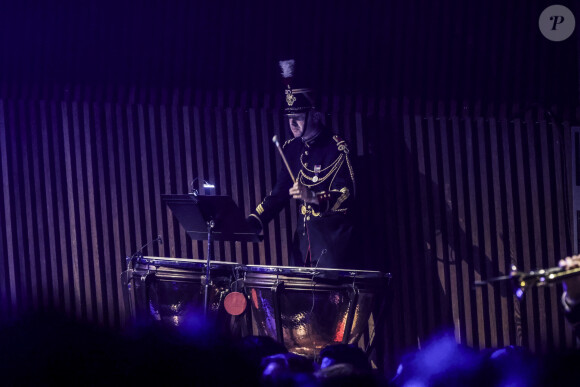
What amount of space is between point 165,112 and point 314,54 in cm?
150

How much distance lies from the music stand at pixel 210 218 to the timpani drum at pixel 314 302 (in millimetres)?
283

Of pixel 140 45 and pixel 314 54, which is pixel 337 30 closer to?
pixel 314 54

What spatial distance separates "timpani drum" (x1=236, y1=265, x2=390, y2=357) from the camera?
5.69 meters

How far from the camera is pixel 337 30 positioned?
6.98 metres

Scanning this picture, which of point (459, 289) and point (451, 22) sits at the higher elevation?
point (451, 22)

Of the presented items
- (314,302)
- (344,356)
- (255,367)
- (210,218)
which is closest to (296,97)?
(210,218)

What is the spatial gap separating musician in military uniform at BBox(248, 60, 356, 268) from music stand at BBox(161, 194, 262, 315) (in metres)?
0.54

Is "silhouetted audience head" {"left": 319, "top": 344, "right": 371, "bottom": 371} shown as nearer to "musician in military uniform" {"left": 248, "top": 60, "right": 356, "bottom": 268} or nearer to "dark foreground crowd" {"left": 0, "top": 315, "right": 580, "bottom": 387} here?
"dark foreground crowd" {"left": 0, "top": 315, "right": 580, "bottom": 387}

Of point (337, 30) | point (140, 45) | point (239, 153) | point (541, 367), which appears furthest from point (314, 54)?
point (541, 367)

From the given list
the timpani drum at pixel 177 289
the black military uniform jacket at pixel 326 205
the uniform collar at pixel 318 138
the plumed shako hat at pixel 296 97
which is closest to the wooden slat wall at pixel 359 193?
the black military uniform jacket at pixel 326 205

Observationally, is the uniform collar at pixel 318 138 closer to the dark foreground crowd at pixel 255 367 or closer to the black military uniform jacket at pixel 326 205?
the black military uniform jacket at pixel 326 205

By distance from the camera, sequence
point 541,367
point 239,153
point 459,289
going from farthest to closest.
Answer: point 239,153 → point 459,289 → point 541,367

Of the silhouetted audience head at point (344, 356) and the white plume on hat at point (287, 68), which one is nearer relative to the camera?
the silhouetted audience head at point (344, 356)

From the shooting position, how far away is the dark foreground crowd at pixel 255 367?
3.32 m
